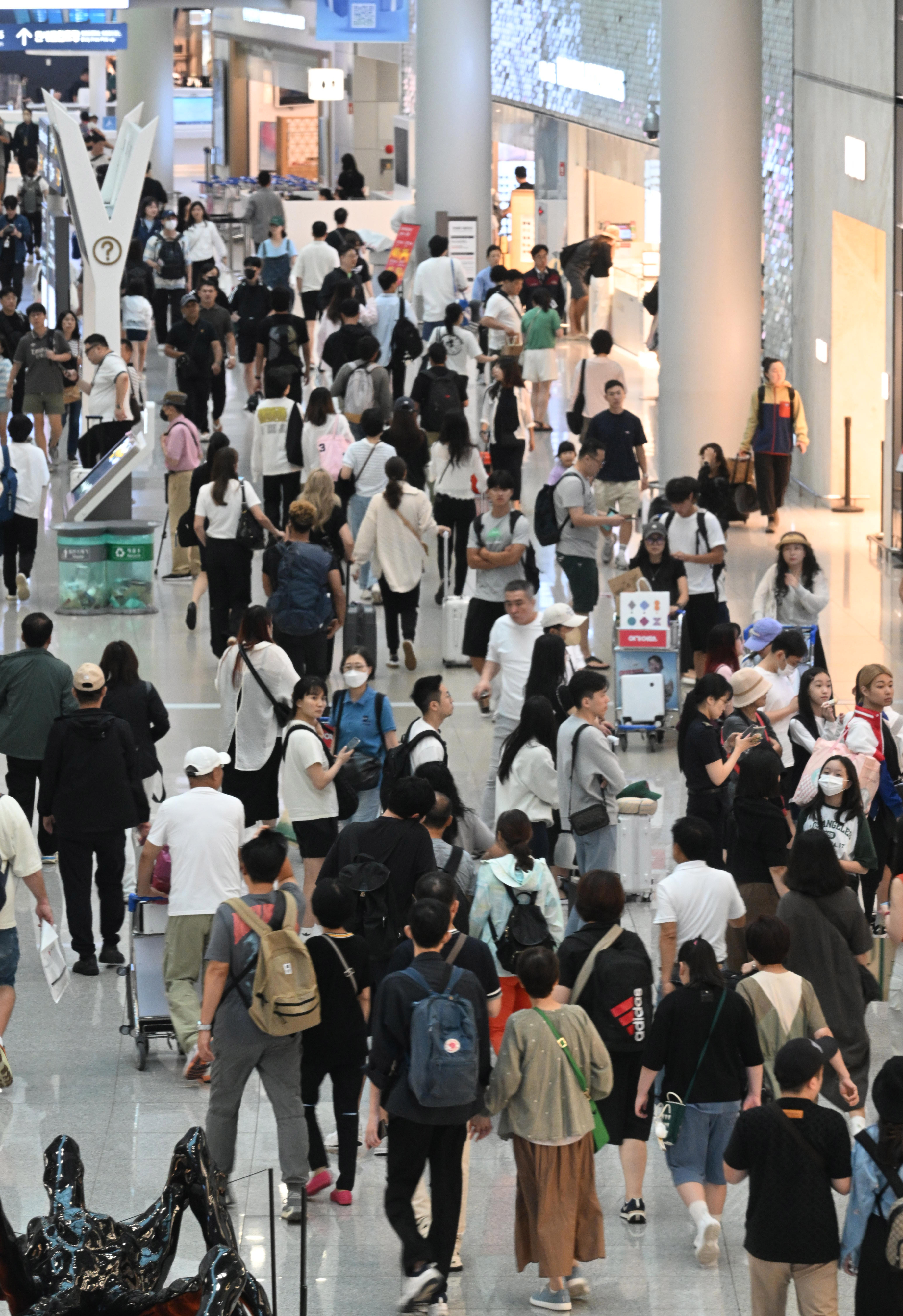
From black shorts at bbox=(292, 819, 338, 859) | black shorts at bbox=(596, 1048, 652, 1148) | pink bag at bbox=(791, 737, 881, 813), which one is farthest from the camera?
black shorts at bbox=(292, 819, 338, 859)

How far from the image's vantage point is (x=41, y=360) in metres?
18.3

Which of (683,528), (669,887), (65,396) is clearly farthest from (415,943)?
(65,396)

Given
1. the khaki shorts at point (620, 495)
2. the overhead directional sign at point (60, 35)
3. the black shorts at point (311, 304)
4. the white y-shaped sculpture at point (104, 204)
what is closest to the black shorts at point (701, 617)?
the khaki shorts at point (620, 495)

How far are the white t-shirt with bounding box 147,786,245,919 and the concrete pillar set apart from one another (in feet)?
118

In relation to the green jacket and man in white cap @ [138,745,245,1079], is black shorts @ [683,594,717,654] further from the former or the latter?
man in white cap @ [138,745,245,1079]

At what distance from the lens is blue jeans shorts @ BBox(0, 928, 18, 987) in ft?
24.4

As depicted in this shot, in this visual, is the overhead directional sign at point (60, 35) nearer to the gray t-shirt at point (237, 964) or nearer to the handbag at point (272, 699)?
the handbag at point (272, 699)

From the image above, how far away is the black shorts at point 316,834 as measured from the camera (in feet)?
28.3

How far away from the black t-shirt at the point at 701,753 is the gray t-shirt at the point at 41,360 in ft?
37.7

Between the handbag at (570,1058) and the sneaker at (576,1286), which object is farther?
the sneaker at (576,1286)

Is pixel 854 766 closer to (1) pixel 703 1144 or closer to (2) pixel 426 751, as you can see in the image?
(2) pixel 426 751

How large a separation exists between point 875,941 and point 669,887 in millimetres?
1416

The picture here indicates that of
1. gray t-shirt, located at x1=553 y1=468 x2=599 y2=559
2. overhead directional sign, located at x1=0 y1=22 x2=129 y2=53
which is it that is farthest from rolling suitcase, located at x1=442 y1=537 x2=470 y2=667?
overhead directional sign, located at x1=0 y1=22 x2=129 y2=53

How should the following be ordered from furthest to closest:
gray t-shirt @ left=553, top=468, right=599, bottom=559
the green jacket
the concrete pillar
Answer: the concrete pillar
gray t-shirt @ left=553, top=468, right=599, bottom=559
the green jacket
